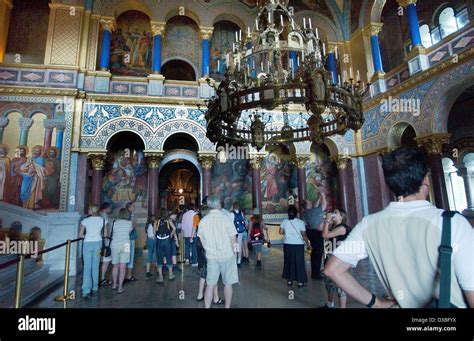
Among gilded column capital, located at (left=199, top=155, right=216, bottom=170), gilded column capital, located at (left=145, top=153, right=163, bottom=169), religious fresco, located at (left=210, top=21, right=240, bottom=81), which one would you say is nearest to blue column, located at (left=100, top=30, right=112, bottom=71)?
gilded column capital, located at (left=145, top=153, right=163, bottom=169)

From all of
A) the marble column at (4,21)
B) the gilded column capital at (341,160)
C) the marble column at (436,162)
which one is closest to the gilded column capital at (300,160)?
the gilded column capital at (341,160)

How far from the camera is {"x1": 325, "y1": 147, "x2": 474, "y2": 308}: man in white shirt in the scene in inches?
47.9

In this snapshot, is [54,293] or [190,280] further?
[190,280]

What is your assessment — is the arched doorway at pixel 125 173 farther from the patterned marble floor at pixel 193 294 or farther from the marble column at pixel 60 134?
the patterned marble floor at pixel 193 294

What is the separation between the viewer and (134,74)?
12273mm

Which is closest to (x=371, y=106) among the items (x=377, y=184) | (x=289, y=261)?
(x=377, y=184)

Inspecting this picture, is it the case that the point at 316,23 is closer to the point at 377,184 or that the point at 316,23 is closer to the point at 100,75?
the point at 377,184

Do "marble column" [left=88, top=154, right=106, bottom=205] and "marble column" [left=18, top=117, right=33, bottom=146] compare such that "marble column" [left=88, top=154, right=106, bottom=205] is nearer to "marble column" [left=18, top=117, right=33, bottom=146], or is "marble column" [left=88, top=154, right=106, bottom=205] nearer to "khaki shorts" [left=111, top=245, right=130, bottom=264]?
"marble column" [left=18, top=117, right=33, bottom=146]

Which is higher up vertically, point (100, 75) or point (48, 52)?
point (48, 52)

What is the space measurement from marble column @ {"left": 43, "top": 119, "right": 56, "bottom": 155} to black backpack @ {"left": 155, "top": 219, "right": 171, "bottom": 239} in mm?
6152

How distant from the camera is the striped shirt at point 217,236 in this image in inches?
140

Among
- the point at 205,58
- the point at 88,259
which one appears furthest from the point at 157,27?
the point at 88,259
